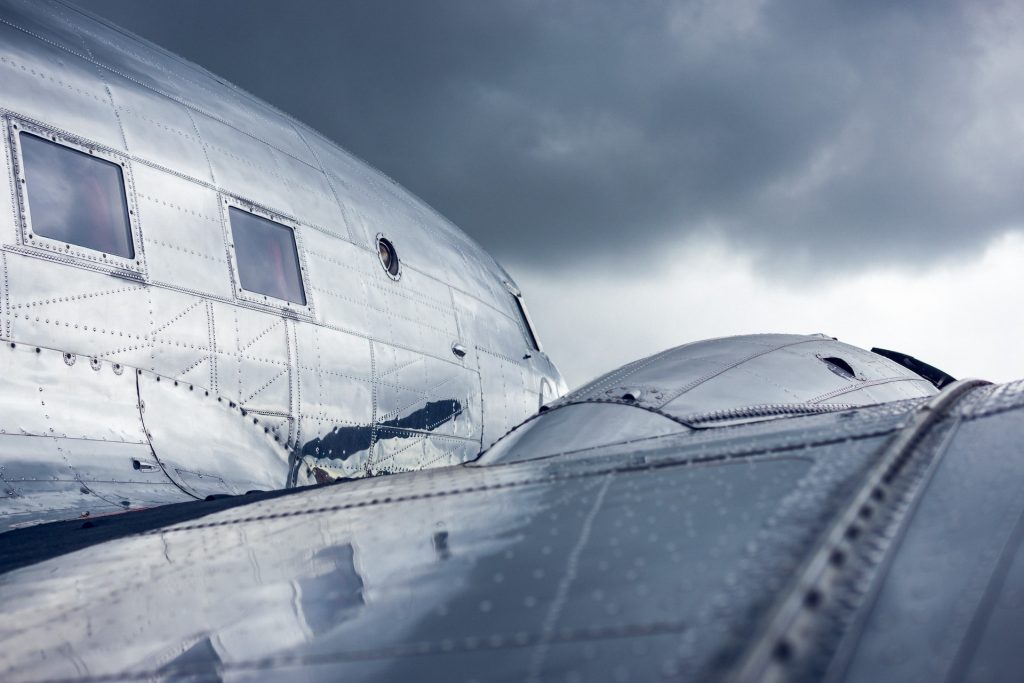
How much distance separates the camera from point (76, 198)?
662cm

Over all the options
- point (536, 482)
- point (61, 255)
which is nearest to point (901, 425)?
point (536, 482)

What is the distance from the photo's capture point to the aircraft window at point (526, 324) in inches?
595

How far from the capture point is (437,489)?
401 centimetres

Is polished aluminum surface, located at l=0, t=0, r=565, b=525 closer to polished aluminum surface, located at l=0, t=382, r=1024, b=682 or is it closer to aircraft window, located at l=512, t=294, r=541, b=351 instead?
polished aluminum surface, located at l=0, t=382, r=1024, b=682

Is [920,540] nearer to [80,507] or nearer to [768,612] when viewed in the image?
[768,612]

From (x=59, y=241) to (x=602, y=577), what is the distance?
5451 millimetres

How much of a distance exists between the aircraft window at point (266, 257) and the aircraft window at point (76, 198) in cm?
132

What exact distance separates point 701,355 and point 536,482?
4607 millimetres

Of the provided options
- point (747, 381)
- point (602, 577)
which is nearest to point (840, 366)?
point (747, 381)

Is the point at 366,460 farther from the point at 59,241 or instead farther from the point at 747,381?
the point at 747,381

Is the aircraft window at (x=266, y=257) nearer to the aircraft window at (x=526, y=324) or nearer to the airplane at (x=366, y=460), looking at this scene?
the airplane at (x=366, y=460)

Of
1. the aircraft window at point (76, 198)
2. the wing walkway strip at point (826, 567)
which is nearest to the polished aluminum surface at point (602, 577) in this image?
the wing walkway strip at point (826, 567)

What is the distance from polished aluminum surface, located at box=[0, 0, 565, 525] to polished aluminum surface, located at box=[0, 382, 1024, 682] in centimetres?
279

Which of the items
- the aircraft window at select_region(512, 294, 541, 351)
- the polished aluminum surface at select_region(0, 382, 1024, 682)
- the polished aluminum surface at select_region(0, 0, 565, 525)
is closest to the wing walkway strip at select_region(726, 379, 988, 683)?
the polished aluminum surface at select_region(0, 382, 1024, 682)
